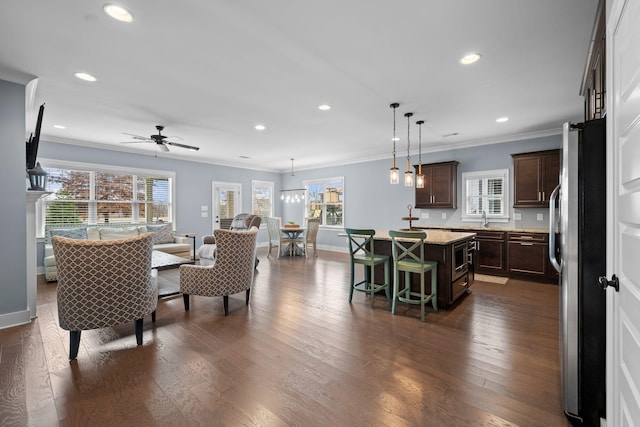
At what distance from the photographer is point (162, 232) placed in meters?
6.55

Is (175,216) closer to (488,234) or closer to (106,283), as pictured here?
(106,283)

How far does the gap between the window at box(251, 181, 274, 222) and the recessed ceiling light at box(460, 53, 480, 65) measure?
7.21m

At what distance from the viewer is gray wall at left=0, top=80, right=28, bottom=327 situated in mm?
3027

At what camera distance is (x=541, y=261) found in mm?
4863

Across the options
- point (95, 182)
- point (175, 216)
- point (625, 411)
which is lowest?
point (625, 411)

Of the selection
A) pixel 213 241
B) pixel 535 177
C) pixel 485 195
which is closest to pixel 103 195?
pixel 213 241

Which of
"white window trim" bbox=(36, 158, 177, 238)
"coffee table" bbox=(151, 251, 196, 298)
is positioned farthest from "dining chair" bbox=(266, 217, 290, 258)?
"coffee table" bbox=(151, 251, 196, 298)

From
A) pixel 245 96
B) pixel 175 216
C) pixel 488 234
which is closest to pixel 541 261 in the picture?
pixel 488 234

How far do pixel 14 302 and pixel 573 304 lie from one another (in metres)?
4.94

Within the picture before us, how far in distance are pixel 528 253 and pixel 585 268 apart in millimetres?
4004

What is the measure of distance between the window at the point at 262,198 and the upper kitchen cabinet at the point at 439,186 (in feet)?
16.5

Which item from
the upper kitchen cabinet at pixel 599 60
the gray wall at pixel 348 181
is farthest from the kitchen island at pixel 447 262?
the gray wall at pixel 348 181

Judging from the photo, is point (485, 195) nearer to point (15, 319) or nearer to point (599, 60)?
point (599, 60)

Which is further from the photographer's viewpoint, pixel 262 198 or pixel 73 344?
pixel 262 198
